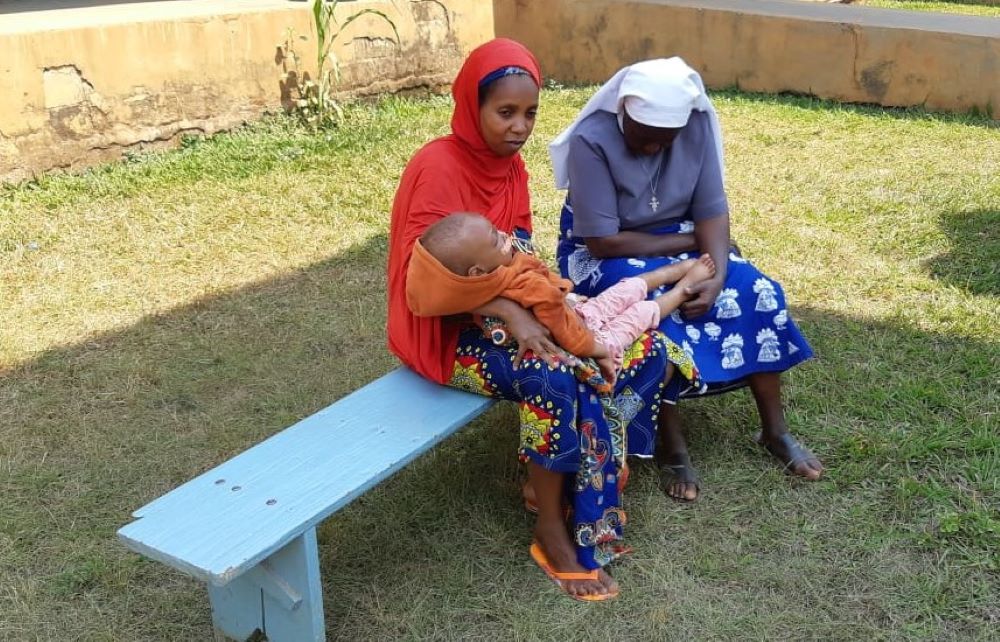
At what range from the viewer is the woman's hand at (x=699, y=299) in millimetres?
3084

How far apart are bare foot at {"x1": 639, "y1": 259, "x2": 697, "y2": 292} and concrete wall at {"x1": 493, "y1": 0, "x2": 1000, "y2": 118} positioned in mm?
4862

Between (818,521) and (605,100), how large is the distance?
1426 millimetres

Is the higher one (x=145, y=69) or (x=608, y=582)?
(x=145, y=69)

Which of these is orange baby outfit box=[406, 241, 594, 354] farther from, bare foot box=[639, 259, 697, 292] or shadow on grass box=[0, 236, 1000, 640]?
shadow on grass box=[0, 236, 1000, 640]

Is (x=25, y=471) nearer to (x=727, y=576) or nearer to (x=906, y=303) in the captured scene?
(x=727, y=576)

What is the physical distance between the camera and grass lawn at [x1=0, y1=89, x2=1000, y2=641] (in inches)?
106

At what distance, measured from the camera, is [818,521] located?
3.00m

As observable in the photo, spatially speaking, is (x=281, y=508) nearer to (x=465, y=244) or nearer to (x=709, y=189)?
(x=465, y=244)

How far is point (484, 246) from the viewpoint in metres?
2.59

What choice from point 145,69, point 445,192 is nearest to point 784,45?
point 145,69

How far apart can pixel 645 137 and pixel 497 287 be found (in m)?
0.73


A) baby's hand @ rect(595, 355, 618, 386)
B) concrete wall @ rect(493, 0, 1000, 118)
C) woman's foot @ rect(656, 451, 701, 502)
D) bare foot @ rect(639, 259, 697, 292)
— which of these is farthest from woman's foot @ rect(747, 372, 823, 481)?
concrete wall @ rect(493, 0, 1000, 118)

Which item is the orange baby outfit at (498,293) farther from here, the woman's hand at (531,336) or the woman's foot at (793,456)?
the woman's foot at (793,456)

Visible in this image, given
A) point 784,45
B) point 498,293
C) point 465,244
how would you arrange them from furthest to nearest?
point 784,45 < point 498,293 < point 465,244
